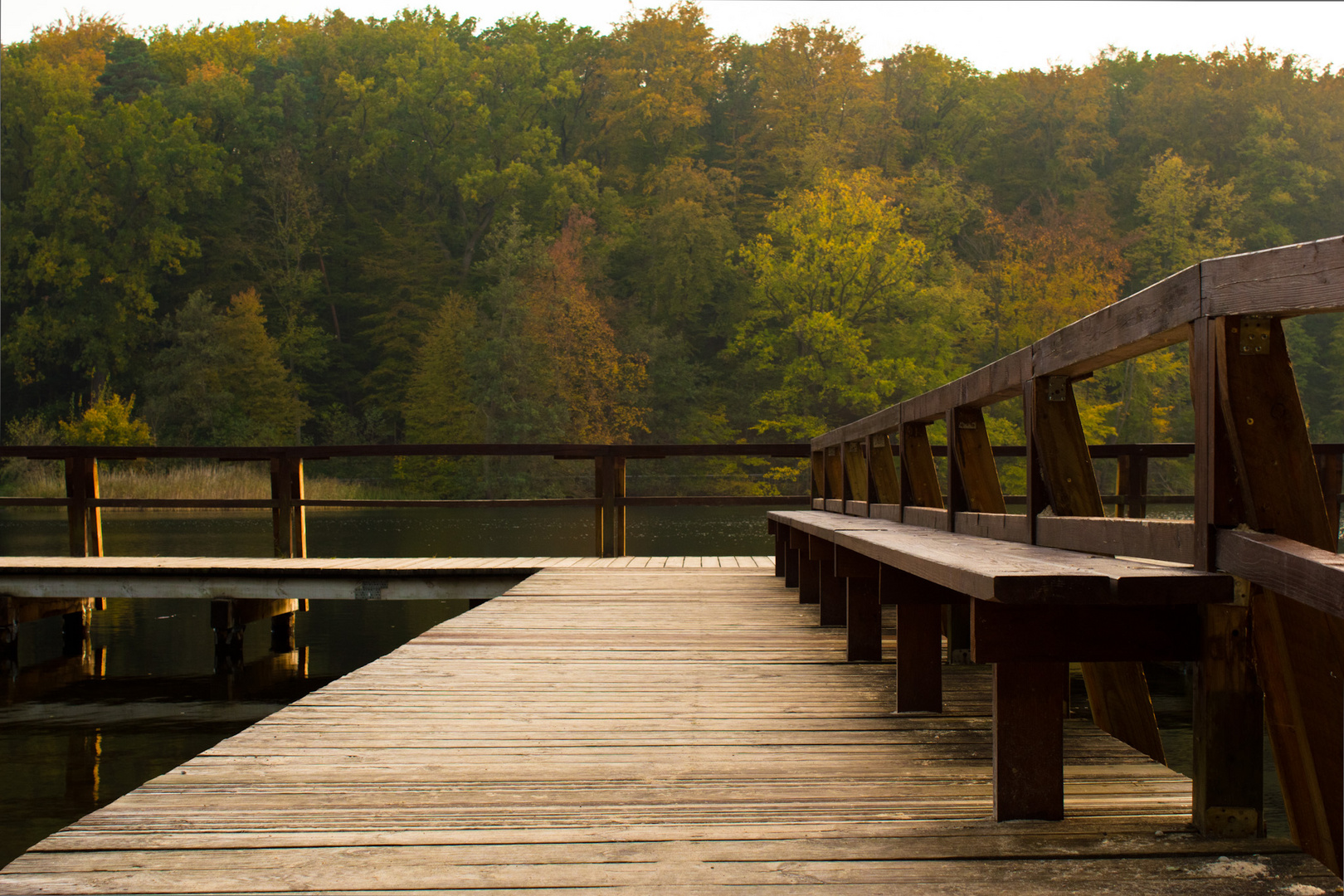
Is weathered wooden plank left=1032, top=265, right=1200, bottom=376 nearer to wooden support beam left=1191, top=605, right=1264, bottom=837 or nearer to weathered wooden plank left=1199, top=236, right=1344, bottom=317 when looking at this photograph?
weathered wooden plank left=1199, top=236, right=1344, bottom=317

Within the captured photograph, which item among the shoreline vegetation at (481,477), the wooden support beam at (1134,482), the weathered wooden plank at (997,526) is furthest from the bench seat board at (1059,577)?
the shoreline vegetation at (481,477)

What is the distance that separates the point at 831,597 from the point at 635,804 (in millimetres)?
2666

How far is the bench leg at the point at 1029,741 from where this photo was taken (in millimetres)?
2051

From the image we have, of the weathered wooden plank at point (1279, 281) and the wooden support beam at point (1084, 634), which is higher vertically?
the weathered wooden plank at point (1279, 281)

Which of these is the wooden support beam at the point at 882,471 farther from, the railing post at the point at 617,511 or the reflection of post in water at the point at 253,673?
the reflection of post in water at the point at 253,673

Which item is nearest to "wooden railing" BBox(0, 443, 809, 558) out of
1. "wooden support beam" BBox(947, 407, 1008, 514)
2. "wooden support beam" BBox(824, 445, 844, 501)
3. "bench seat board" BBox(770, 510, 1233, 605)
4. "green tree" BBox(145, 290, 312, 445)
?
"wooden support beam" BBox(824, 445, 844, 501)

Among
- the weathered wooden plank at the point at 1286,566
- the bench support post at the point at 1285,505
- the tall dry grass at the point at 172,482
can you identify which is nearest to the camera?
the weathered wooden plank at the point at 1286,566

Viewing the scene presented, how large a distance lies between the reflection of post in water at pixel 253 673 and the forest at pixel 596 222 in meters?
28.4

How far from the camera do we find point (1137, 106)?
44375 millimetres

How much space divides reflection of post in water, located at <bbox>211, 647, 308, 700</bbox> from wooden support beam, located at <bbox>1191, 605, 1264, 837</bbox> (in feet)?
19.1

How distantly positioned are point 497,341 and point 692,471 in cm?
774

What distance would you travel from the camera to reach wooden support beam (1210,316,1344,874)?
1724mm

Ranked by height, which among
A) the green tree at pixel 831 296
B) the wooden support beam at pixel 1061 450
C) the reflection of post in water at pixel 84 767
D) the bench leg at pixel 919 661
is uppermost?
the green tree at pixel 831 296

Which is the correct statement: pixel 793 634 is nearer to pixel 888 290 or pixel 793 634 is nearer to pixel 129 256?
pixel 888 290
